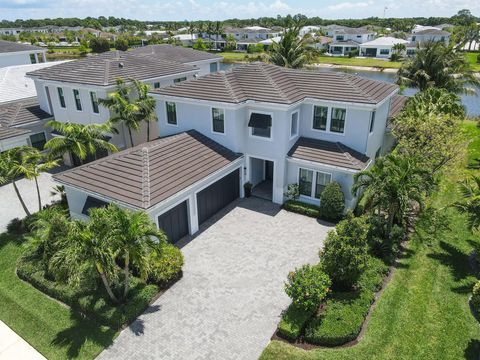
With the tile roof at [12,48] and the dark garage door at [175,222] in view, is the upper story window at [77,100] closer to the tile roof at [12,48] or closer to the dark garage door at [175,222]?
the dark garage door at [175,222]

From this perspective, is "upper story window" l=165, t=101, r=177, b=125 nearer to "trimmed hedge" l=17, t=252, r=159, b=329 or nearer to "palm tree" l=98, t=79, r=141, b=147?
"palm tree" l=98, t=79, r=141, b=147

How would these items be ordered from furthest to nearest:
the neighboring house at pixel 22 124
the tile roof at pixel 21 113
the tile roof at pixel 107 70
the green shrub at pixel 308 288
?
the tile roof at pixel 21 113 → the neighboring house at pixel 22 124 → the tile roof at pixel 107 70 → the green shrub at pixel 308 288

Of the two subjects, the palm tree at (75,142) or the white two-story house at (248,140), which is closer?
the white two-story house at (248,140)

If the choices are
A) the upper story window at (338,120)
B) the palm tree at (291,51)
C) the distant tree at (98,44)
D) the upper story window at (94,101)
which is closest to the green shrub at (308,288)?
the upper story window at (338,120)

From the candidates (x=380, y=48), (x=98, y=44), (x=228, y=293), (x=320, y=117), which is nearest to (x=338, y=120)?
(x=320, y=117)

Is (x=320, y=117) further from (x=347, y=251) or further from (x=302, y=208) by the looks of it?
(x=347, y=251)

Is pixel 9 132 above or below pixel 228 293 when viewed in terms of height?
above
